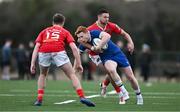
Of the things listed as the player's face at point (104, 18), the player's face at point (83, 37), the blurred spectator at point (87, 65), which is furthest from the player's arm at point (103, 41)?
the blurred spectator at point (87, 65)

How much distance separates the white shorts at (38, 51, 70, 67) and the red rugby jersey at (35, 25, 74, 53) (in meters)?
0.09

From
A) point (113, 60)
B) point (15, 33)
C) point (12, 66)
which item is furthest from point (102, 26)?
point (15, 33)

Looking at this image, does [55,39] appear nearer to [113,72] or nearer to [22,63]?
[113,72]

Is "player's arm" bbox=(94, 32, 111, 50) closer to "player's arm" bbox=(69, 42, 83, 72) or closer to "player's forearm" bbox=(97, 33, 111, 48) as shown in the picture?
"player's forearm" bbox=(97, 33, 111, 48)

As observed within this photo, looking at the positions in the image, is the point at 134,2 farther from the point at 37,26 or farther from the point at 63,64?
the point at 63,64

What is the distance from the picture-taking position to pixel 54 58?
1558cm

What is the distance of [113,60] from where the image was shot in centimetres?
1622

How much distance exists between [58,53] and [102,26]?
7.18 feet

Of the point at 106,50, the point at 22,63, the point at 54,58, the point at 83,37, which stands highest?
the point at 22,63

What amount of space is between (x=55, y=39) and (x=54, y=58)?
430 mm

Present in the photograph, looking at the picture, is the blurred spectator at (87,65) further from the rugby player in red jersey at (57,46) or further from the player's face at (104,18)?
the rugby player in red jersey at (57,46)

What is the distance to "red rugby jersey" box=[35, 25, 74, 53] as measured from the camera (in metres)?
15.5

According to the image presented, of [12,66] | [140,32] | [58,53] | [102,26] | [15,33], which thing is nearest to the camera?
[58,53]

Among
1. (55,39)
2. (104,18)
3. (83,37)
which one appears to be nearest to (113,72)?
(83,37)
